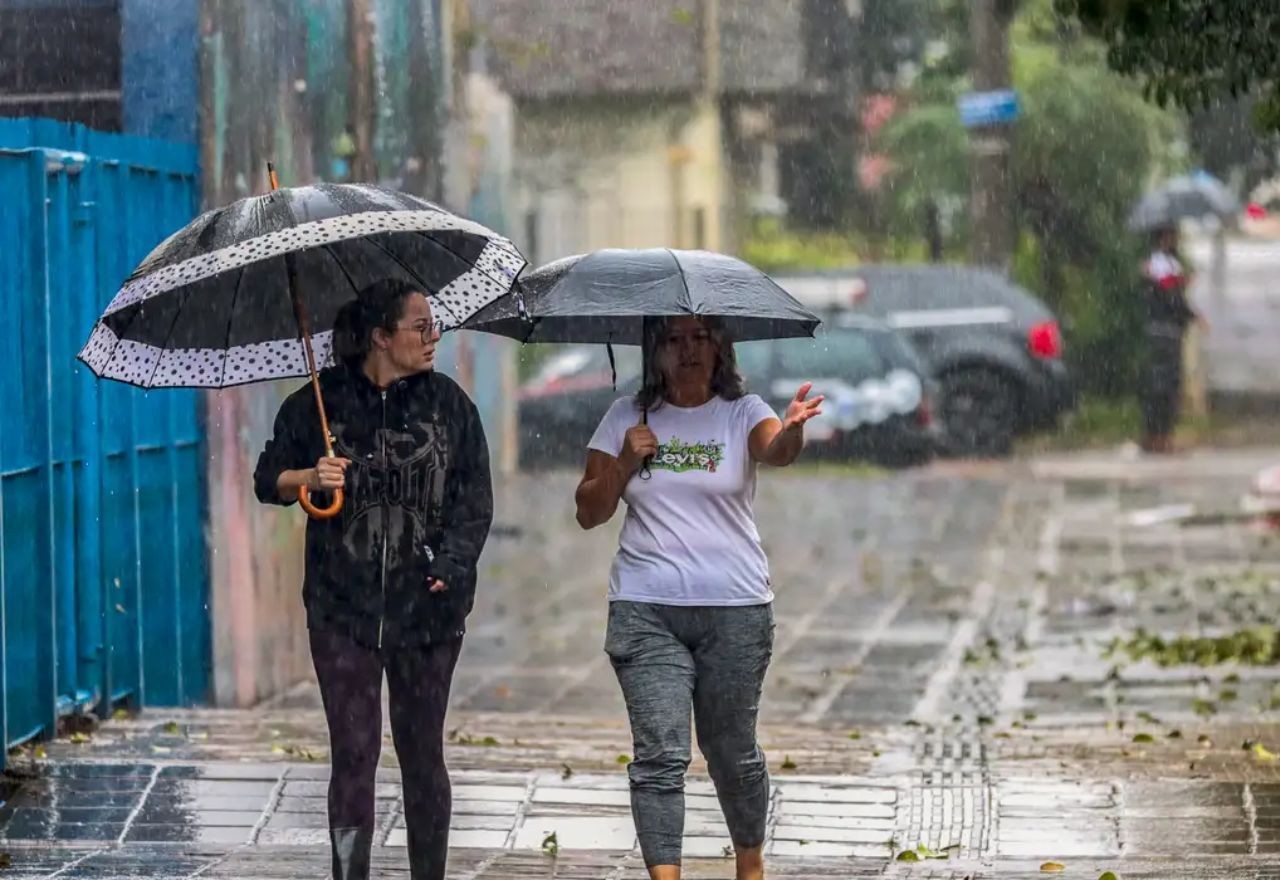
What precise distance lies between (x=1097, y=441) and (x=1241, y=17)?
52.8 ft

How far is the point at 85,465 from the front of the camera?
909 centimetres

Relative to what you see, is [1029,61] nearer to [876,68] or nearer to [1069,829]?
[876,68]

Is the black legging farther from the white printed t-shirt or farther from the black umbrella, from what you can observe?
the black umbrella

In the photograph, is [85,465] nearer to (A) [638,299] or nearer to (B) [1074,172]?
(A) [638,299]

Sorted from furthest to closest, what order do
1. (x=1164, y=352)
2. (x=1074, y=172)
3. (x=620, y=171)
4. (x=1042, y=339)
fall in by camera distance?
(x=620, y=171), (x=1074, y=172), (x=1042, y=339), (x=1164, y=352)

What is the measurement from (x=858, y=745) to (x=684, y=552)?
10.5 feet

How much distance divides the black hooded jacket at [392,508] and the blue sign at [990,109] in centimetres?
1946

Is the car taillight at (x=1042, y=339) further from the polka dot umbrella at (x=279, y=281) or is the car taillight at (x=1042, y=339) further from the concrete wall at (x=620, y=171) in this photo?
the polka dot umbrella at (x=279, y=281)

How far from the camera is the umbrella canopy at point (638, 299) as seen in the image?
594cm

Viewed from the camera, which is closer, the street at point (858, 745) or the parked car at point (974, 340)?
the street at point (858, 745)

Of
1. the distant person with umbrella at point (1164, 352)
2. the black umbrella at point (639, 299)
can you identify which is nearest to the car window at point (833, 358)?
→ the distant person with umbrella at point (1164, 352)

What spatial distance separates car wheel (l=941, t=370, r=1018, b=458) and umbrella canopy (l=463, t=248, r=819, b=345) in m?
17.1

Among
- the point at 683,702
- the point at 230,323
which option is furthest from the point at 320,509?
the point at 683,702

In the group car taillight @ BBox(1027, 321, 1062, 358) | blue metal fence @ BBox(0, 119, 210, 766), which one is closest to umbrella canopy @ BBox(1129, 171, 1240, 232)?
car taillight @ BBox(1027, 321, 1062, 358)
